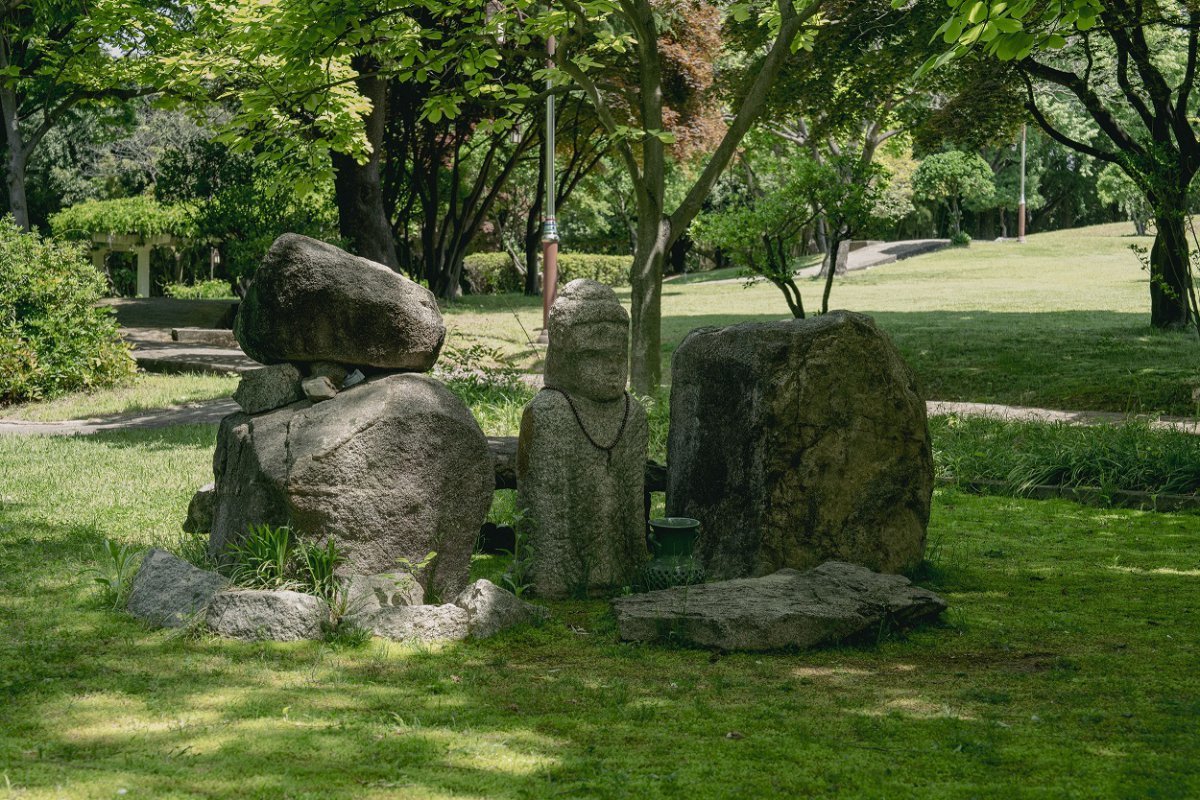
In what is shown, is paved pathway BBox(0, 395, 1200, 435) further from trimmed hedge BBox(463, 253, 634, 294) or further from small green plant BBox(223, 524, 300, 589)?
trimmed hedge BBox(463, 253, 634, 294)

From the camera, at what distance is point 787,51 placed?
12273mm

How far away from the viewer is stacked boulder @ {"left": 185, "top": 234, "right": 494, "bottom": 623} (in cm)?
612

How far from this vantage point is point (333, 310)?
6551 mm

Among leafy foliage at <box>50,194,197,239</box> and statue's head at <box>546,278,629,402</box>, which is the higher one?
leafy foliage at <box>50,194,197,239</box>

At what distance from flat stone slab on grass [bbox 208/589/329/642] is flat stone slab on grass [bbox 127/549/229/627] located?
17 cm

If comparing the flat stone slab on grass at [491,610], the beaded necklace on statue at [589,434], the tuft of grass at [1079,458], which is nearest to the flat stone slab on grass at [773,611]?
the flat stone slab on grass at [491,610]

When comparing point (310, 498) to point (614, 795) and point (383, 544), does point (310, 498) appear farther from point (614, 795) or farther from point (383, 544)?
point (614, 795)

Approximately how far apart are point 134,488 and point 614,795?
6960 millimetres

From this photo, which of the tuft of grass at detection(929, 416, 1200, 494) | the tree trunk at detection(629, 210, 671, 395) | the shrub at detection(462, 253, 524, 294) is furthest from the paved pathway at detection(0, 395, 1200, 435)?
the shrub at detection(462, 253, 524, 294)

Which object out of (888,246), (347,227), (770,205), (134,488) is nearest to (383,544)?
(134,488)

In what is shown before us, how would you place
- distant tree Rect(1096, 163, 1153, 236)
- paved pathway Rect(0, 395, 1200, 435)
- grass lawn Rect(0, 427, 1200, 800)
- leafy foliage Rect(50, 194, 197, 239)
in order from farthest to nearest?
1. distant tree Rect(1096, 163, 1153, 236)
2. leafy foliage Rect(50, 194, 197, 239)
3. paved pathway Rect(0, 395, 1200, 435)
4. grass lawn Rect(0, 427, 1200, 800)

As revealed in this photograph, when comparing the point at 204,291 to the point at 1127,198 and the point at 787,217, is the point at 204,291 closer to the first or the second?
the point at 787,217

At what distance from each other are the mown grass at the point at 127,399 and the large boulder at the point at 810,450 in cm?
1050

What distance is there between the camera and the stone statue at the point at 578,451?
6977mm
